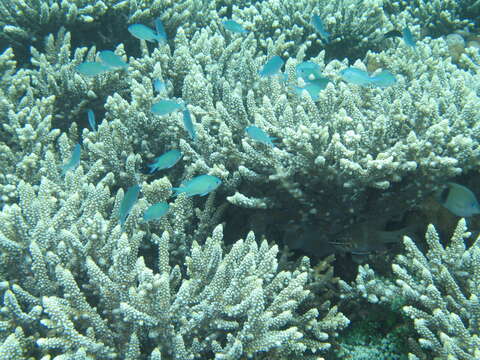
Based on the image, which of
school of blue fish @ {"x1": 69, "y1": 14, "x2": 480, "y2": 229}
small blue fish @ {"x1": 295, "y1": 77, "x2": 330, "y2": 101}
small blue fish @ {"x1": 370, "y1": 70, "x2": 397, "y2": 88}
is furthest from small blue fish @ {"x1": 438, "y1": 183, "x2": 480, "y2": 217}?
small blue fish @ {"x1": 295, "y1": 77, "x2": 330, "y2": 101}

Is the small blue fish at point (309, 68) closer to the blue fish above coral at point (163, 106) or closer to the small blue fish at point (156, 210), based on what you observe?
the blue fish above coral at point (163, 106)

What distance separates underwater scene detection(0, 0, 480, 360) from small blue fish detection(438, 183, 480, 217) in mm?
15

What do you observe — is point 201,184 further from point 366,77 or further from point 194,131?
point 366,77

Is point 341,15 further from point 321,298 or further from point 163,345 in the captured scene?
point 163,345

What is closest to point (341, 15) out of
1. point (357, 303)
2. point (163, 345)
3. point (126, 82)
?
point (126, 82)

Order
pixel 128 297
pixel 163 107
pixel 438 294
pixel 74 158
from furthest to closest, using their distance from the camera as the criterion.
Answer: pixel 74 158 → pixel 163 107 → pixel 438 294 → pixel 128 297

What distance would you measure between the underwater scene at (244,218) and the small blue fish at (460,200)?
0.05 feet

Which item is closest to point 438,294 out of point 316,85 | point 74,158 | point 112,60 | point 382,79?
point 382,79

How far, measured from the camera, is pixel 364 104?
3.50 metres

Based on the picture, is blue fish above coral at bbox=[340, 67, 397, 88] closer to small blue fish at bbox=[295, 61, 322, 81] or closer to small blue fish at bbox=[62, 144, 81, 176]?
small blue fish at bbox=[295, 61, 322, 81]

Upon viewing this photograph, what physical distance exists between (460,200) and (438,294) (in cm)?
74

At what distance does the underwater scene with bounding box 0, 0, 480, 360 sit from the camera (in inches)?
90.9

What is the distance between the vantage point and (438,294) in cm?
249

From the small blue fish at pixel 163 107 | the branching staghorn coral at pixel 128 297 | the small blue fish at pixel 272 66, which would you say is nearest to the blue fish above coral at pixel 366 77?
the small blue fish at pixel 272 66
